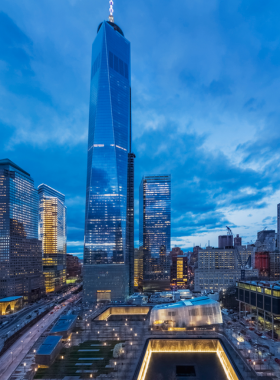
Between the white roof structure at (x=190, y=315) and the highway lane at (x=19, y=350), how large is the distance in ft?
122

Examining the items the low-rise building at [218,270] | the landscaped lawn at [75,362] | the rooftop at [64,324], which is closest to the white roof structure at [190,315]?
the landscaped lawn at [75,362]

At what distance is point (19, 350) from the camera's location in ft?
221

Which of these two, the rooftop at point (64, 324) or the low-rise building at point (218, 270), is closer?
the rooftop at point (64, 324)

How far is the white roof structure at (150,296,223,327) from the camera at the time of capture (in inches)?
3095

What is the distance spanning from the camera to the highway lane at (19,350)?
55381 millimetres

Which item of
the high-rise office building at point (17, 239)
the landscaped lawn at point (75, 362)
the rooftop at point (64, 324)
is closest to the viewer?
the landscaped lawn at point (75, 362)

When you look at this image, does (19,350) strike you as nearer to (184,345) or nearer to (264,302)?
(184,345)

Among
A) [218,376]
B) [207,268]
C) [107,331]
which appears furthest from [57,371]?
[207,268]

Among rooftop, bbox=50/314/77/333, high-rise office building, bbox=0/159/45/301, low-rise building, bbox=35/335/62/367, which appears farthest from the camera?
high-rise office building, bbox=0/159/45/301

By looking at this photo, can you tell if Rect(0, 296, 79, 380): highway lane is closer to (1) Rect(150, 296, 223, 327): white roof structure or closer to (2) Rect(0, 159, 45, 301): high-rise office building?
(1) Rect(150, 296, 223, 327): white roof structure

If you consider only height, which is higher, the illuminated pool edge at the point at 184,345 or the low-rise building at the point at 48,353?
the low-rise building at the point at 48,353

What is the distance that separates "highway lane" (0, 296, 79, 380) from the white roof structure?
122 feet

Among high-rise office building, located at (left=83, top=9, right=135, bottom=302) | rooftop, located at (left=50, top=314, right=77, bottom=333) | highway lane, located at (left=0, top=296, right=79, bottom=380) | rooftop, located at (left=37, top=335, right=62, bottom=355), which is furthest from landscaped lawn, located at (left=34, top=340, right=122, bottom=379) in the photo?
high-rise office building, located at (left=83, top=9, right=135, bottom=302)

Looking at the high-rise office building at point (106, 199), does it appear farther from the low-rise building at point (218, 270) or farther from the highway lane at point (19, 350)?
the highway lane at point (19, 350)
